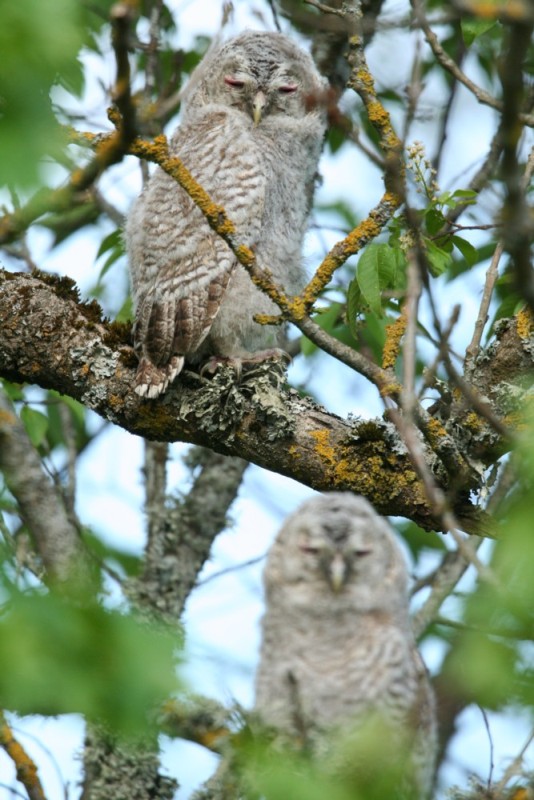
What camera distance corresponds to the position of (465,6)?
7.25ft

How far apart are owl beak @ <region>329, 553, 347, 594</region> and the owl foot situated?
1507 mm

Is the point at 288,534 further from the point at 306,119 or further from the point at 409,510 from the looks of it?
the point at 306,119

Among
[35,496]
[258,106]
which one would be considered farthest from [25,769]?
[258,106]

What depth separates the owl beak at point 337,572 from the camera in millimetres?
3209

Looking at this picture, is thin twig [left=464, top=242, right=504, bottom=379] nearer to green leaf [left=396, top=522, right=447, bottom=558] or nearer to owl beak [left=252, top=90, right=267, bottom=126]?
owl beak [left=252, top=90, right=267, bottom=126]

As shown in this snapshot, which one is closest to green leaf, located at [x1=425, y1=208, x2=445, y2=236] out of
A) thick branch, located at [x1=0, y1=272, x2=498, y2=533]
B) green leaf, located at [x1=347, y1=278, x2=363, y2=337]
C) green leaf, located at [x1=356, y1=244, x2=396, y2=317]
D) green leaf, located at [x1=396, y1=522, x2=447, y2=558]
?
green leaf, located at [x1=356, y1=244, x2=396, y2=317]

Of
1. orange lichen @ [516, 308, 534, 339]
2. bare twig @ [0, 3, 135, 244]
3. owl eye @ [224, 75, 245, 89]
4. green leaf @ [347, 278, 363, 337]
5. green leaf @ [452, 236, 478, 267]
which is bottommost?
bare twig @ [0, 3, 135, 244]

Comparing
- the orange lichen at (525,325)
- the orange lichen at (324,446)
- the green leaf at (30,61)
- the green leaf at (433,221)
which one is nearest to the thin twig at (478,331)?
the orange lichen at (525,325)

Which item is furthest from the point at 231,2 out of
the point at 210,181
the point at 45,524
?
the point at 45,524

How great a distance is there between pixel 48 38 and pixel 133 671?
134 cm

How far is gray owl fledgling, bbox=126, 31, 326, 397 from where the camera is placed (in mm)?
4832

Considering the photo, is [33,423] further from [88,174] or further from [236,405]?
[88,174]

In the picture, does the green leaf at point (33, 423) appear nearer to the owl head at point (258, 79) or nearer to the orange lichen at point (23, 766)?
the owl head at point (258, 79)

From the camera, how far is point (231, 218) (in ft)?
16.6
